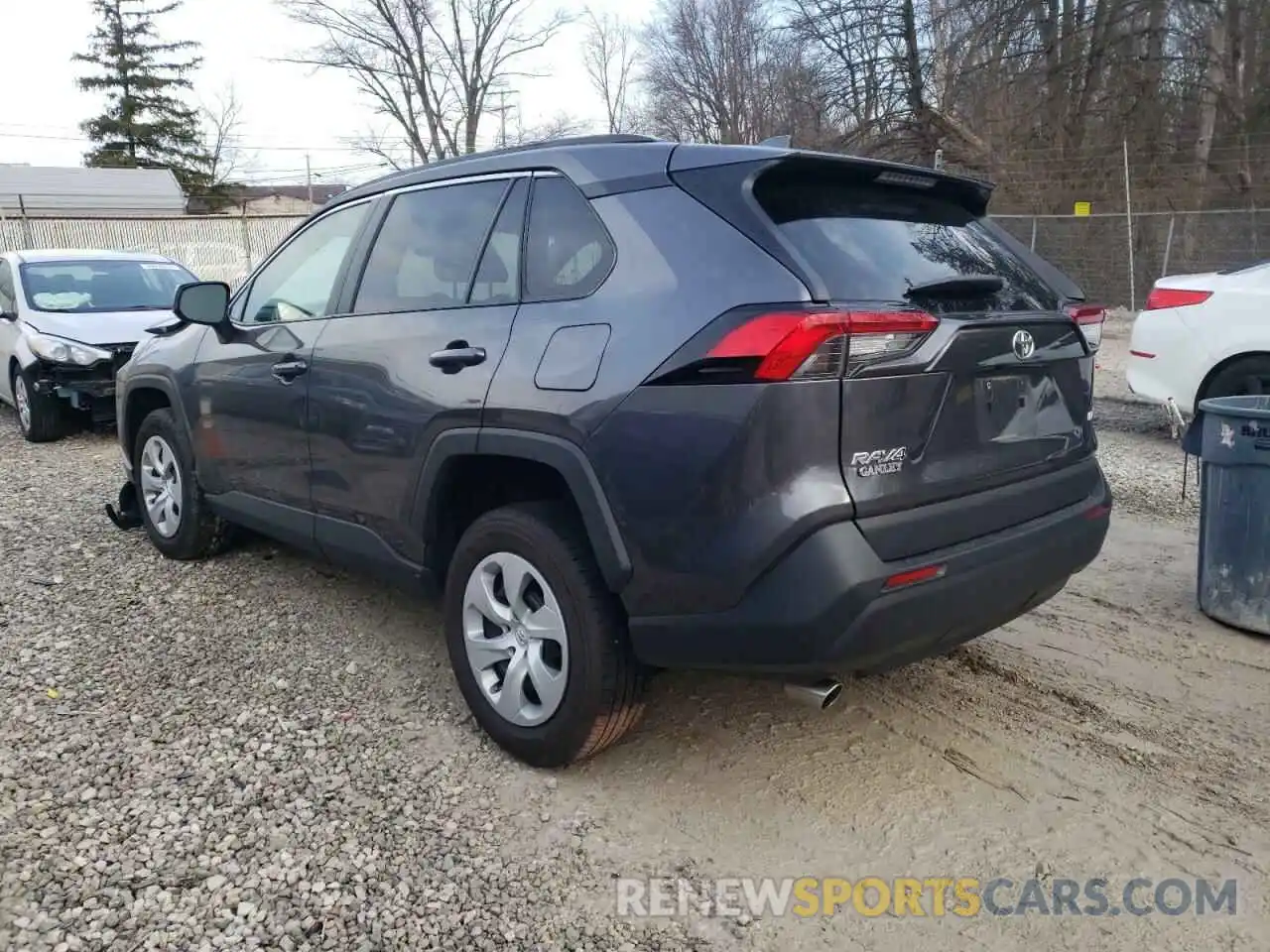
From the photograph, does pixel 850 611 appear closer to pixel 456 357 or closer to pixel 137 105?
pixel 456 357

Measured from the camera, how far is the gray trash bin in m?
3.85

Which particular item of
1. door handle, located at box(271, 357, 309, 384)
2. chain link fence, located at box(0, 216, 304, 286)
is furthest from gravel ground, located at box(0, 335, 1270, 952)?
chain link fence, located at box(0, 216, 304, 286)

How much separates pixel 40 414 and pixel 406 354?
6.85 meters

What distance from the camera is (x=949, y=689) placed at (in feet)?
11.5

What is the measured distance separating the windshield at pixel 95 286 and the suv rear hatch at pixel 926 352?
309 inches

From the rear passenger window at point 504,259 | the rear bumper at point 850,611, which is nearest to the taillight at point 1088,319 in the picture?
the rear bumper at point 850,611

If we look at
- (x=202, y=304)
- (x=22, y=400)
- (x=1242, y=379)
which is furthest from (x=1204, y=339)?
(x=22, y=400)

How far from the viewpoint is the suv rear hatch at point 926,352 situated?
239cm

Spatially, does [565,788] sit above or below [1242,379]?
below

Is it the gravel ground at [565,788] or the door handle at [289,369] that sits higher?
the door handle at [289,369]

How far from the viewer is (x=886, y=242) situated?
8.89ft

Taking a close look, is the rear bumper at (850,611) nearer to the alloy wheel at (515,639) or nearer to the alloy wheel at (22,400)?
the alloy wheel at (515,639)

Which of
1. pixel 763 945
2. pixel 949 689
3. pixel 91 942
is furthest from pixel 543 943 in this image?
pixel 949 689

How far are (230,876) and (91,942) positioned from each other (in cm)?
34
